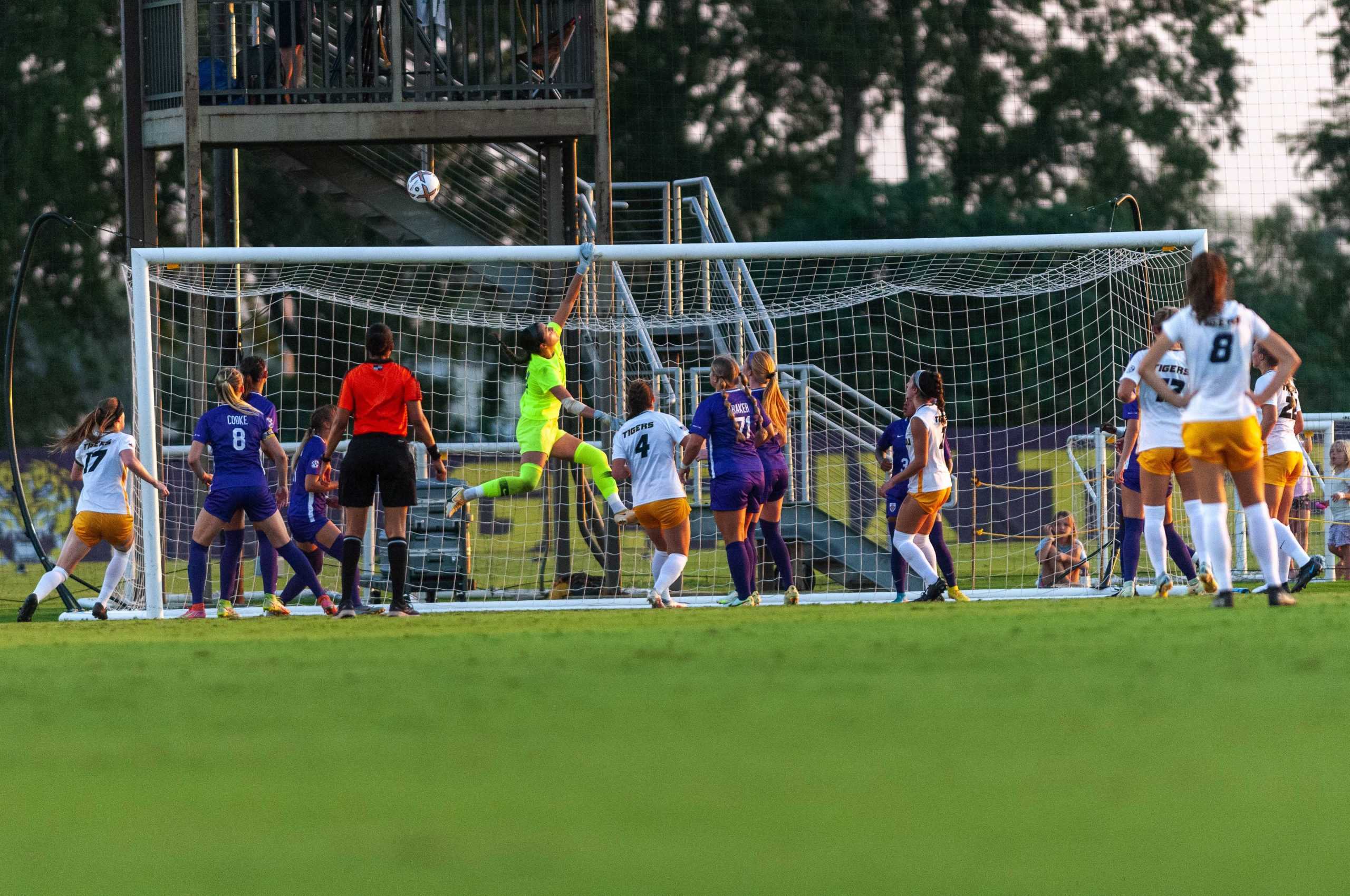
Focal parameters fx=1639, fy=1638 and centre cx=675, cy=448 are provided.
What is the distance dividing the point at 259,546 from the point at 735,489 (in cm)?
361

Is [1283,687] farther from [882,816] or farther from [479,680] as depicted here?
[479,680]

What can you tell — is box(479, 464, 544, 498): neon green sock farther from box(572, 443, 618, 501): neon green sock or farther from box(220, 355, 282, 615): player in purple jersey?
box(220, 355, 282, 615): player in purple jersey

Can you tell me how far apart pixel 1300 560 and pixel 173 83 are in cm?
1006

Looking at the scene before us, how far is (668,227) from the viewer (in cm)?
1727

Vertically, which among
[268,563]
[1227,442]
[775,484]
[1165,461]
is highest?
[1227,442]

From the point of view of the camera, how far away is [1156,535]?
10.2 meters

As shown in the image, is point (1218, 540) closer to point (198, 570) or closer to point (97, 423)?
point (198, 570)

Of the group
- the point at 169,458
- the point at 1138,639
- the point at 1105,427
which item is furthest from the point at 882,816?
the point at 169,458

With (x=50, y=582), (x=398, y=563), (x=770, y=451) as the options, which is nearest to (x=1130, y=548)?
(x=770, y=451)

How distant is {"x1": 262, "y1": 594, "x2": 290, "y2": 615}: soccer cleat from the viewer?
1107 cm

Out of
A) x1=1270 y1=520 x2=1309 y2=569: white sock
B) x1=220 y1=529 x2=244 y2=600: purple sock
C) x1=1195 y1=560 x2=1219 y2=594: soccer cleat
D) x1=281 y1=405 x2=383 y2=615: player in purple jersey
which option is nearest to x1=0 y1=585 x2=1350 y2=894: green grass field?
x1=1270 y1=520 x2=1309 y2=569: white sock

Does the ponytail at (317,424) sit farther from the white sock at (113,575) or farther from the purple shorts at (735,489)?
the purple shorts at (735,489)

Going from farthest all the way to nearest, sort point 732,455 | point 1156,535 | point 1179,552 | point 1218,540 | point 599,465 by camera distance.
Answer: point 599,465
point 732,455
point 1179,552
point 1156,535
point 1218,540

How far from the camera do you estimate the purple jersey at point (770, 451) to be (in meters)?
11.5
